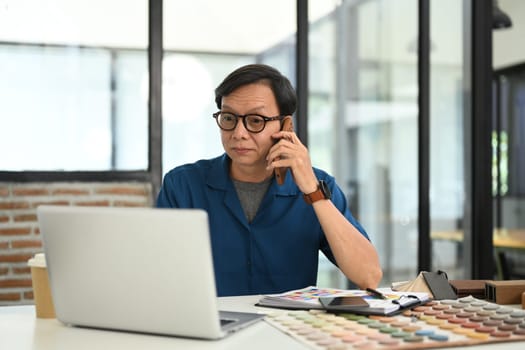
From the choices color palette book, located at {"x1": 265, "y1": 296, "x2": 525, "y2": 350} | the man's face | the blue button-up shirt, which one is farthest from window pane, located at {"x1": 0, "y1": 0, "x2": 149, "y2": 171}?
color palette book, located at {"x1": 265, "y1": 296, "x2": 525, "y2": 350}

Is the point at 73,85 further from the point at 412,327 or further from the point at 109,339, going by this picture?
the point at 412,327

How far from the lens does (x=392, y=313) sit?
1.65 metres

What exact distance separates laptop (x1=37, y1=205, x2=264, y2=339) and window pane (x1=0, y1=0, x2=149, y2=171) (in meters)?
2.57

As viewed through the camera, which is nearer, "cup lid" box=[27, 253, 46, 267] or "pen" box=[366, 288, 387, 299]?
"cup lid" box=[27, 253, 46, 267]

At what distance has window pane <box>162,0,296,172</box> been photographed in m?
4.19

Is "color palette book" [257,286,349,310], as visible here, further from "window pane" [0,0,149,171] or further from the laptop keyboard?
"window pane" [0,0,149,171]

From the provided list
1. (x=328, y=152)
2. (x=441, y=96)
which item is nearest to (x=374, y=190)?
(x=328, y=152)

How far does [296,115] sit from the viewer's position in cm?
430

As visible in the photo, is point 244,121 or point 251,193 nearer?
point 244,121

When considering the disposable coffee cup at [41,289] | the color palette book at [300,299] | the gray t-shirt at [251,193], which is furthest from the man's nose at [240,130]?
the disposable coffee cup at [41,289]

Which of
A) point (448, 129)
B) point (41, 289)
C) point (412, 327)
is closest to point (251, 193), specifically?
point (41, 289)

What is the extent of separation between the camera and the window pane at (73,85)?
395 cm

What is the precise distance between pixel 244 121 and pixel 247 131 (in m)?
0.03

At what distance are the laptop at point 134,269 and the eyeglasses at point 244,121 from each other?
915mm
